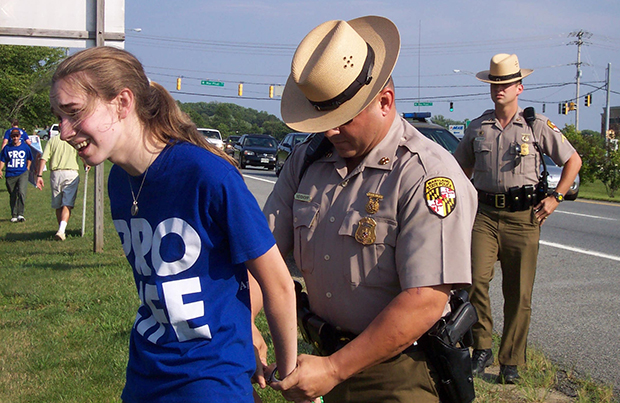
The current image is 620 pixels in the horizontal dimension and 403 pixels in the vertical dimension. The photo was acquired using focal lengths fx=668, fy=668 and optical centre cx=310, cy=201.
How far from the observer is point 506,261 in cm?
491

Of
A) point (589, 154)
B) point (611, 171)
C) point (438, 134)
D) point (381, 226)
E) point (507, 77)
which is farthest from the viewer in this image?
point (589, 154)

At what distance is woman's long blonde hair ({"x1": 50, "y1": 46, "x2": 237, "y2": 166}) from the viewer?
198cm

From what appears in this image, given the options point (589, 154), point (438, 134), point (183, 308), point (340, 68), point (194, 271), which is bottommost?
point (183, 308)

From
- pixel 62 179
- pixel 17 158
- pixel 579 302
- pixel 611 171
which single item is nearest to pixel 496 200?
pixel 579 302

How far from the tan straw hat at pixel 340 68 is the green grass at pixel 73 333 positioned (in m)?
2.24

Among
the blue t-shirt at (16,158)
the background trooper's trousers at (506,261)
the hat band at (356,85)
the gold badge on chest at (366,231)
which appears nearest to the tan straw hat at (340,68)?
the hat band at (356,85)

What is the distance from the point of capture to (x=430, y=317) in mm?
2188

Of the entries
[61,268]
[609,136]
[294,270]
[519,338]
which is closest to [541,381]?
[519,338]

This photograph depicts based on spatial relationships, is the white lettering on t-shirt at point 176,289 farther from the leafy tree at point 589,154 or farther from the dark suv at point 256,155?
the dark suv at point 256,155

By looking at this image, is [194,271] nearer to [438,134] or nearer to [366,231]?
[366,231]

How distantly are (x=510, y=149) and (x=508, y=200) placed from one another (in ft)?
1.32

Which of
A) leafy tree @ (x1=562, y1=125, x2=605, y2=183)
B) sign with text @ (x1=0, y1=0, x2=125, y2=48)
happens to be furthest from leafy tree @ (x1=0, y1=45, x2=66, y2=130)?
sign with text @ (x1=0, y1=0, x2=125, y2=48)

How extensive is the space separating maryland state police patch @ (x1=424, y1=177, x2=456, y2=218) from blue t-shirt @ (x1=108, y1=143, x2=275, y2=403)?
1.83ft

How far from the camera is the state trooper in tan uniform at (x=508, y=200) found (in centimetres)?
475
